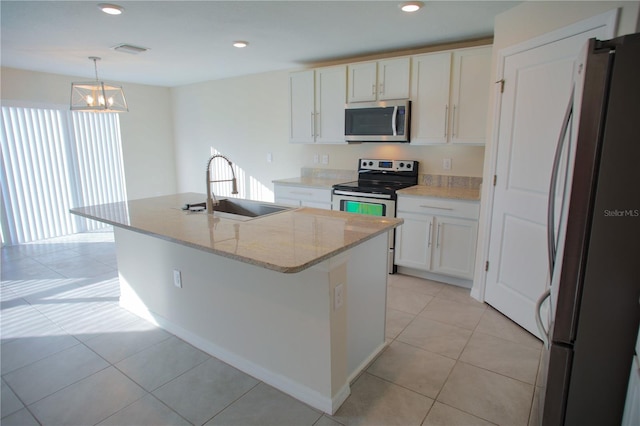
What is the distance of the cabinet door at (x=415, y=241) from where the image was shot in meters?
3.48

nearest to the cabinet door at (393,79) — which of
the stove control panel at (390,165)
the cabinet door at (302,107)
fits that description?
the stove control panel at (390,165)

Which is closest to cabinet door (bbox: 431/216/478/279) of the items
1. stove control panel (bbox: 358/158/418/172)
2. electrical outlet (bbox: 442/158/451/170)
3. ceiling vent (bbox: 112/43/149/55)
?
electrical outlet (bbox: 442/158/451/170)

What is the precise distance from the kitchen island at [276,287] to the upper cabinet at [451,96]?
5.23ft

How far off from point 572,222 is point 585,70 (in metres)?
0.56

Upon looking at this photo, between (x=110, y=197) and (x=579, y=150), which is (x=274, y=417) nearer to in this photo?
(x=579, y=150)

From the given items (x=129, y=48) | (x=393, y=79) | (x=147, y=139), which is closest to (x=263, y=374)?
(x=393, y=79)

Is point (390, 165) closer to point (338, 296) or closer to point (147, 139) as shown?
point (338, 296)

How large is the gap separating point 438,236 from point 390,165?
3.45 ft

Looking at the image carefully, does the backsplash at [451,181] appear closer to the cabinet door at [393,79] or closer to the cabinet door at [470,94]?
the cabinet door at [470,94]

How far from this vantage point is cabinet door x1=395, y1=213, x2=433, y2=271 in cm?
348

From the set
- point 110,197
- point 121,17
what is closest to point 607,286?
point 121,17

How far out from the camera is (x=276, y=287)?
193 centimetres

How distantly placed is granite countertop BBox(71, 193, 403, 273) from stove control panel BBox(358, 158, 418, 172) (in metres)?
1.77

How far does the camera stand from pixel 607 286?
1358 millimetres
